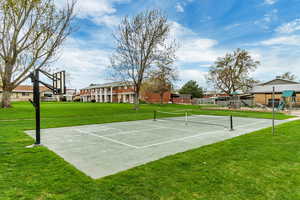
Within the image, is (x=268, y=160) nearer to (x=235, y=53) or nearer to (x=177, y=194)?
(x=177, y=194)

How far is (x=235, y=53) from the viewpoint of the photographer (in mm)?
29469

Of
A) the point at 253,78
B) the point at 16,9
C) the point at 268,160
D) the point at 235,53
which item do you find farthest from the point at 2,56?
the point at 253,78

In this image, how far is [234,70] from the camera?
29547mm

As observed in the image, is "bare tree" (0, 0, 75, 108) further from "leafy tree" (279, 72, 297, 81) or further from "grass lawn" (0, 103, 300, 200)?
"leafy tree" (279, 72, 297, 81)

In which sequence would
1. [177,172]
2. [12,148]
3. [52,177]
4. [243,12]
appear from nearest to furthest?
[52,177], [177,172], [12,148], [243,12]

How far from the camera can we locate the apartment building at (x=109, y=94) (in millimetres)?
47156

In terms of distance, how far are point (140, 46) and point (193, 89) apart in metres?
32.2

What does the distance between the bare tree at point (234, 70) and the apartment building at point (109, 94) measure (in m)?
20.9

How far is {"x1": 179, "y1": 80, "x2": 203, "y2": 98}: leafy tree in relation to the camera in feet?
160

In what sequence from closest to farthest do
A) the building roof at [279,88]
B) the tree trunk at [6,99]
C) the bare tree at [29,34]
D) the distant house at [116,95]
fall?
the bare tree at [29,34] → the tree trunk at [6,99] → the building roof at [279,88] → the distant house at [116,95]

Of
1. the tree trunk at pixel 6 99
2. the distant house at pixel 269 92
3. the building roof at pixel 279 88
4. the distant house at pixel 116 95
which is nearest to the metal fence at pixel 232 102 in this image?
the distant house at pixel 269 92

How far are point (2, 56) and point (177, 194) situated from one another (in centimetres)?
2041

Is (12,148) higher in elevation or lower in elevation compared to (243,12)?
lower

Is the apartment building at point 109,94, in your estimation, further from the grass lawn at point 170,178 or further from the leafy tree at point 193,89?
the grass lawn at point 170,178
